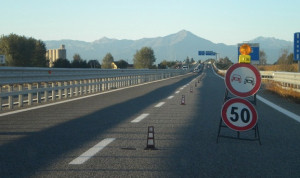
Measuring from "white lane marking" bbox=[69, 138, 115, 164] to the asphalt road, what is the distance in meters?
0.01

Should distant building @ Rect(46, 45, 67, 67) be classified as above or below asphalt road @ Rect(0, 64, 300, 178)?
above

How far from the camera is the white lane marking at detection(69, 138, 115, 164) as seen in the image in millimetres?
5996

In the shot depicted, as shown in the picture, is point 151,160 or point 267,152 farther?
point 267,152

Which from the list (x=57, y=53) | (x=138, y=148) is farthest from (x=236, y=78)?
(x=57, y=53)

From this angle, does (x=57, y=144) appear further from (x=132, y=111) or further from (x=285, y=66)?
(x=285, y=66)

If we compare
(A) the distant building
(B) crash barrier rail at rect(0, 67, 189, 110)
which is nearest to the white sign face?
(B) crash barrier rail at rect(0, 67, 189, 110)

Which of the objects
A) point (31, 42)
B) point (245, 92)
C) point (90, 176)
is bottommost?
point (90, 176)

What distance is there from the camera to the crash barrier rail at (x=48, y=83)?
13.9 m

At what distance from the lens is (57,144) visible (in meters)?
7.27

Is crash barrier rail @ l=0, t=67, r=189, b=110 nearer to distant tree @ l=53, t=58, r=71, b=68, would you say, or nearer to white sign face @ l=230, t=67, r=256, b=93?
white sign face @ l=230, t=67, r=256, b=93

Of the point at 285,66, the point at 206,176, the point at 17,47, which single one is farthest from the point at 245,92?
the point at 17,47

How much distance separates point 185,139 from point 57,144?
218 cm

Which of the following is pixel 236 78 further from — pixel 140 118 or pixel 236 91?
pixel 140 118

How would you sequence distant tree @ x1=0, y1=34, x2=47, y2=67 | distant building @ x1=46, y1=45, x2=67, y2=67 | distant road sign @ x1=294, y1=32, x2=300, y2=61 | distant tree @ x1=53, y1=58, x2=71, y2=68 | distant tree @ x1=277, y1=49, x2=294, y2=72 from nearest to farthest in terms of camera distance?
distant road sign @ x1=294, y1=32, x2=300, y2=61 → distant tree @ x1=277, y1=49, x2=294, y2=72 → distant tree @ x1=0, y1=34, x2=47, y2=67 → distant tree @ x1=53, y1=58, x2=71, y2=68 → distant building @ x1=46, y1=45, x2=67, y2=67
